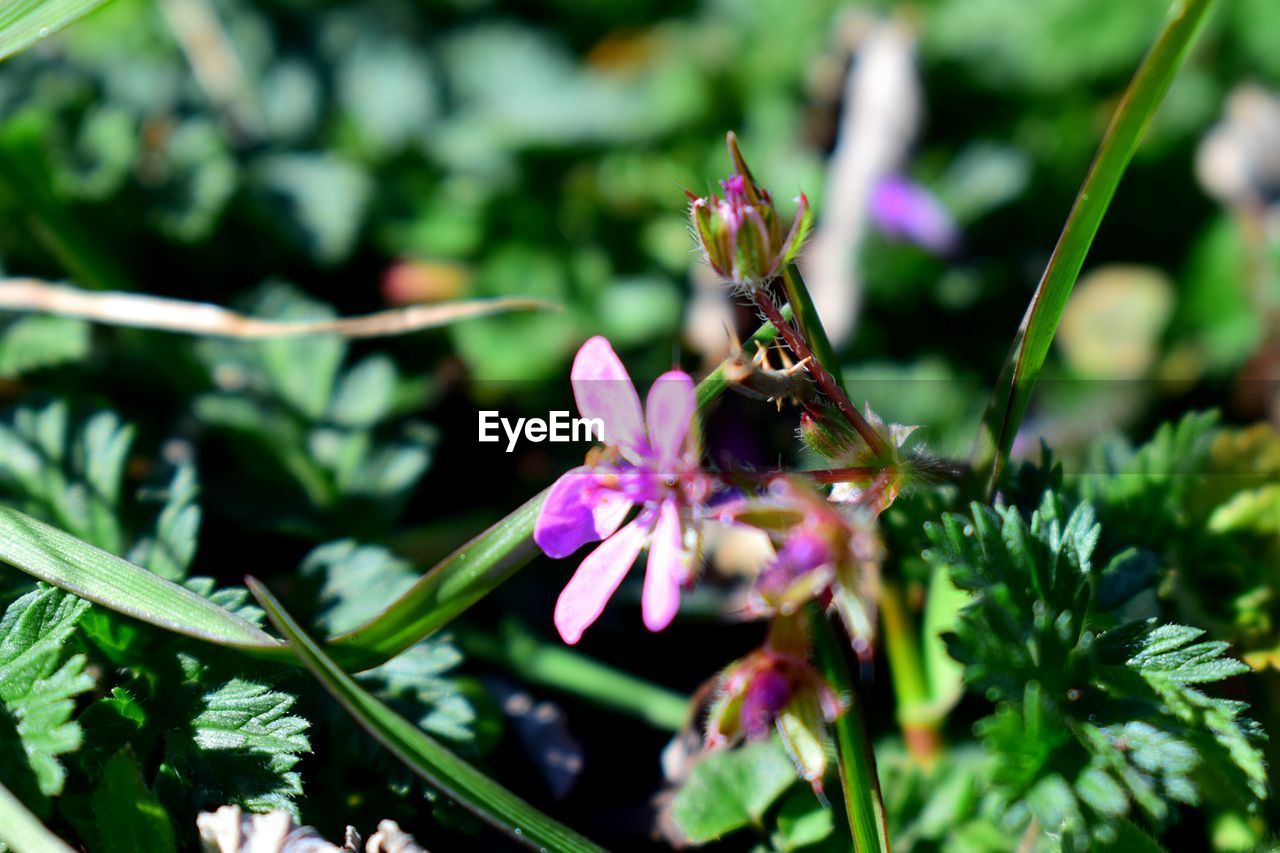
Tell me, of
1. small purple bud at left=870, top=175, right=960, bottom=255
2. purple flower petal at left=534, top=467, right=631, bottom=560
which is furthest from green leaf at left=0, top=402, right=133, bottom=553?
small purple bud at left=870, top=175, right=960, bottom=255

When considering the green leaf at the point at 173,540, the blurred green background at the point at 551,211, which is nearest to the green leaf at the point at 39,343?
the blurred green background at the point at 551,211

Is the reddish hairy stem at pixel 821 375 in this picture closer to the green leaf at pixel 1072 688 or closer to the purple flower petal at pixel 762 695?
the green leaf at pixel 1072 688

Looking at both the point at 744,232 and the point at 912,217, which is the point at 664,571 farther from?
the point at 912,217

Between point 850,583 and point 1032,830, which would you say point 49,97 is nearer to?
point 850,583

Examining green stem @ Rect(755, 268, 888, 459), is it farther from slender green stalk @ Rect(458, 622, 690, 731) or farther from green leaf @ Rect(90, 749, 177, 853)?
green leaf @ Rect(90, 749, 177, 853)

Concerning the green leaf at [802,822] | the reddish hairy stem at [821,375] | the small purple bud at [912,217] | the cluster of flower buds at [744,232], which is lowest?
the green leaf at [802,822]

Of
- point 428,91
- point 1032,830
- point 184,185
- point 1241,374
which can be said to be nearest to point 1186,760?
point 1032,830
